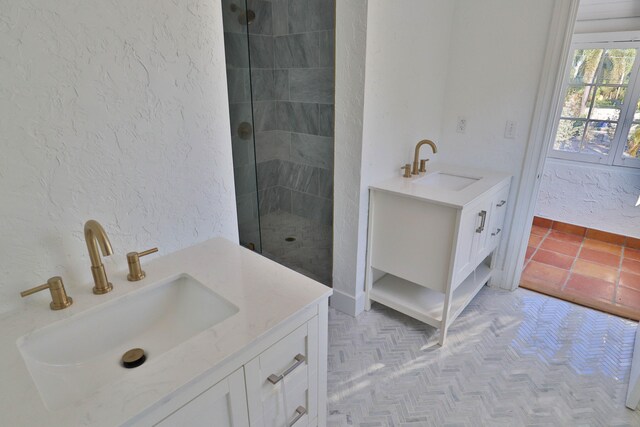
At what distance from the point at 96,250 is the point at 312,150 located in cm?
199

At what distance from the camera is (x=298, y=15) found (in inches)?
100

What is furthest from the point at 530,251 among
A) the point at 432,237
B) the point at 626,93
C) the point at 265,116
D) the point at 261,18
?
the point at 261,18

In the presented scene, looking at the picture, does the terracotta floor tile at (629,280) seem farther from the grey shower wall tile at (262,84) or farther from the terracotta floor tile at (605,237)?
the grey shower wall tile at (262,84)

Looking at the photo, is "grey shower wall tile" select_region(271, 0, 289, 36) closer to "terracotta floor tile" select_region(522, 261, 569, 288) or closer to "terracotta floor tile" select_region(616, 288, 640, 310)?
"terracotta floor tile" select_region(522, 261, 569, 288)

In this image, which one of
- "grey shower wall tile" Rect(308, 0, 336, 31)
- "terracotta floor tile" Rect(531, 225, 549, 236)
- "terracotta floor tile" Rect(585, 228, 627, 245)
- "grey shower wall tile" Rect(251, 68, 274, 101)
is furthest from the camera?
"terracotta floor tile" Rect(531, 225, 549, 236)

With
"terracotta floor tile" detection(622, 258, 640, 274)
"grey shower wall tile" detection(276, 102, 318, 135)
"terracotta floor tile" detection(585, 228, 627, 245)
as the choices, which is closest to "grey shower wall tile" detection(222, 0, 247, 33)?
"grey shower wall tile" detection(276, 102, 318, 135)

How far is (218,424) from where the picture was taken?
2.82 ft

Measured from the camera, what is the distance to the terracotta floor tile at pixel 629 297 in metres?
2.48

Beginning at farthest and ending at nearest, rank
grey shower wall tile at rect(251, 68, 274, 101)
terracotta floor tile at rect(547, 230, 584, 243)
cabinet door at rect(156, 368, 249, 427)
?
terracotta floor tile at rect(547, 230, 584, 243) → grey shower wall tile at rect(251, 68, 274, 101) → cabinet door at rect(156, 368, 249, 427)

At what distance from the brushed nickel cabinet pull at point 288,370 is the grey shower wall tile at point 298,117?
6.43 feet

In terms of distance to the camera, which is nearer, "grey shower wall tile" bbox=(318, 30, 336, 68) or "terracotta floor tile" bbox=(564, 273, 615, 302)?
"grey shower wall tile" bbox=(318, 30, 336, 68)

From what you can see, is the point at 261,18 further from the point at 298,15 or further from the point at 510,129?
the point at 510,129

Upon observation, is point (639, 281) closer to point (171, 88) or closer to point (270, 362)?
point (270, 362)

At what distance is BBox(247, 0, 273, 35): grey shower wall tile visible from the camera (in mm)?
2432
